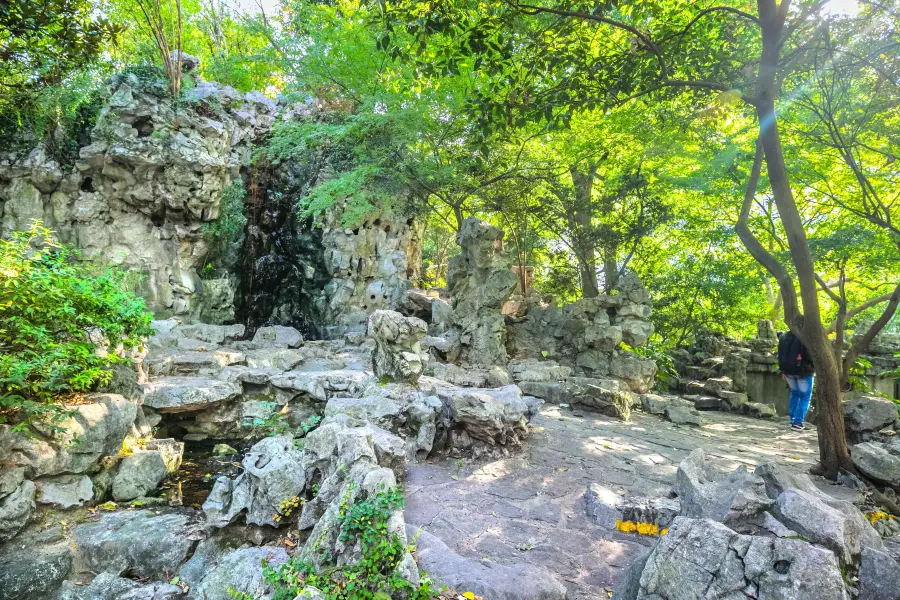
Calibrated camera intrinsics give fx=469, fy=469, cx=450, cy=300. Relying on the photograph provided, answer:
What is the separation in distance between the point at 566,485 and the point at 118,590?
4.19m

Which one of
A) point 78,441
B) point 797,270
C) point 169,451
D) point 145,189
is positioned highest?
point 145,189

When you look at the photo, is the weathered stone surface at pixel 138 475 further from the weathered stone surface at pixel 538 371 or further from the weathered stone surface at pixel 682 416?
the weathered stone surface at pixel 682 416

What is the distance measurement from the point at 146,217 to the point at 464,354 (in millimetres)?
11754

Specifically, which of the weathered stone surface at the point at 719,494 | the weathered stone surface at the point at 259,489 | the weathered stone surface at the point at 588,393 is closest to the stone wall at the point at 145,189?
the weathered stone surface at the point at 259,489

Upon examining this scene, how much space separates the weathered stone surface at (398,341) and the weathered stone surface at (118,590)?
11.9 ft

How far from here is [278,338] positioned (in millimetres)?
13922

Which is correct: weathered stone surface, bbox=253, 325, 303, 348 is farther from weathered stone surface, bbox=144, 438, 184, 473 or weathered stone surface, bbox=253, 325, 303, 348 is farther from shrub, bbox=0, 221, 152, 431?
shrub, bbox=0, 221, 152, 431

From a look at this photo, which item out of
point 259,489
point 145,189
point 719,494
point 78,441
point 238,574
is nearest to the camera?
point 719,494

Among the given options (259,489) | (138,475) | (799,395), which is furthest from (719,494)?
(138,475)

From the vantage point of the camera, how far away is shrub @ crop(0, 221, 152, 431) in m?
5.17

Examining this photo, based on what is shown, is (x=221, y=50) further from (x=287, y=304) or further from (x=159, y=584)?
(x=159, y=584)

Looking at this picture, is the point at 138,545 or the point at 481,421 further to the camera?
the point at 481,421

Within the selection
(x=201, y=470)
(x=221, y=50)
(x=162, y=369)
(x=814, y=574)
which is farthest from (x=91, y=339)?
(x=221, y=50)

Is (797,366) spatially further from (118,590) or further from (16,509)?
(16,509)
